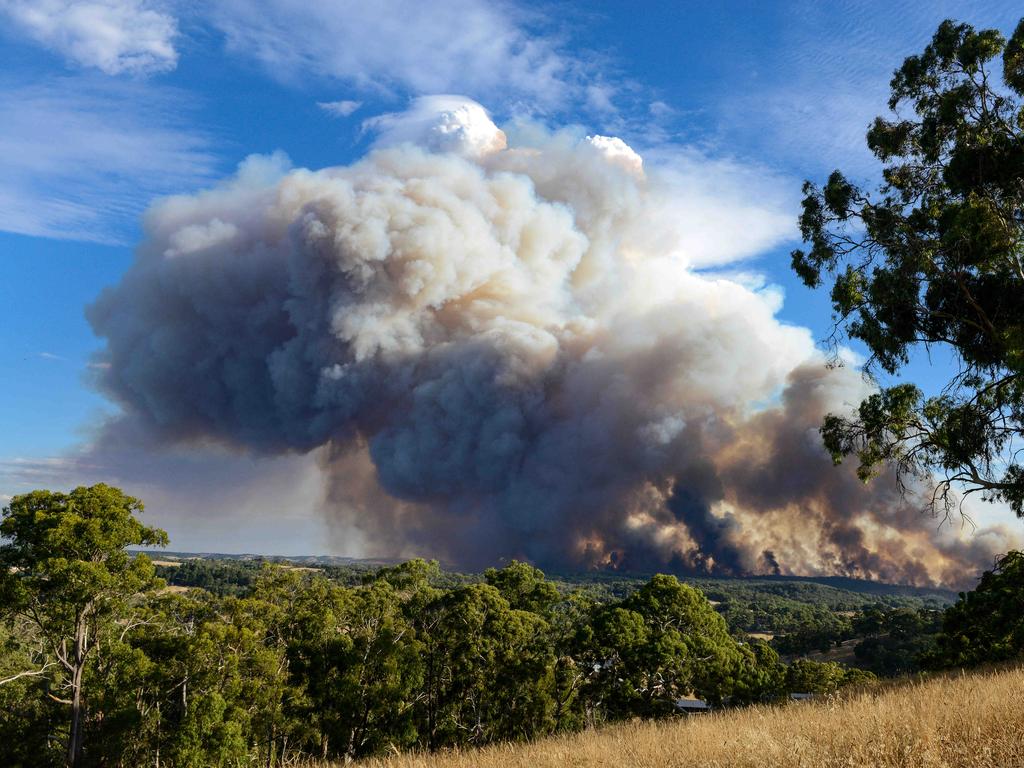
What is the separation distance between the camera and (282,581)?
3053cm

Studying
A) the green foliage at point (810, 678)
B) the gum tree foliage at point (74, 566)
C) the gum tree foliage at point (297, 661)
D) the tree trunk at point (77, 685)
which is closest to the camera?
the gum tree foliage at point (74, 566)

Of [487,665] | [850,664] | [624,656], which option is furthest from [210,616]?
[850,664]

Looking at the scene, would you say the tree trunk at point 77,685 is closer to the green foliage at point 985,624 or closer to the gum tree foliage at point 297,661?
the gum tree foliage at point 297,661

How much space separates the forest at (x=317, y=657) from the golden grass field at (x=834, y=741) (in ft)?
38.4

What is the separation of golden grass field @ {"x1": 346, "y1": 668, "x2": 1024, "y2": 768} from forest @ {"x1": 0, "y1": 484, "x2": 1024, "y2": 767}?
11.7 meters

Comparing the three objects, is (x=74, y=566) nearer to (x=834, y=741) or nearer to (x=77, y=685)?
(x=77, y=685)

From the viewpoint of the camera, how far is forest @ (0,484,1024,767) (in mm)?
19531

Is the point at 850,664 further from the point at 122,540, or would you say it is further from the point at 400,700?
the point at 122,540

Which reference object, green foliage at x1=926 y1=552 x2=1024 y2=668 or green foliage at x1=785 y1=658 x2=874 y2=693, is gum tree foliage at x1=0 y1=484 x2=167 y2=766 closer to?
green foliage at x1=926 y1=552 x2=1024 y2=668

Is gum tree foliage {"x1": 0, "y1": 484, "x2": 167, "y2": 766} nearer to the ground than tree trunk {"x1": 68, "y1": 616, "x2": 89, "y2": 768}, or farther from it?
farther from it

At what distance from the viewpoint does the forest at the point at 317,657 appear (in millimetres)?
19531

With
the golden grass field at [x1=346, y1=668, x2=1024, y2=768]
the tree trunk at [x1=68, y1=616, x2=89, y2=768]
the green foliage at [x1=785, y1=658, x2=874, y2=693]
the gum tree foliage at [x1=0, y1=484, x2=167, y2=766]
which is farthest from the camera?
the green foliage at [x1=785, y1=658, x2=874, y2=693]

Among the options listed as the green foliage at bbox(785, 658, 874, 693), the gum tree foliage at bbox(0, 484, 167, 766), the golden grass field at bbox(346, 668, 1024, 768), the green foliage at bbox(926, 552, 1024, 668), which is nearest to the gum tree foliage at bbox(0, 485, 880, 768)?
the gum tree foliage at bbox(0, 484, 167, 766)

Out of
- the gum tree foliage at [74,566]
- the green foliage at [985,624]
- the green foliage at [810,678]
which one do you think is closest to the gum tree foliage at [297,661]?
the gum tree foliage at [74,566]
